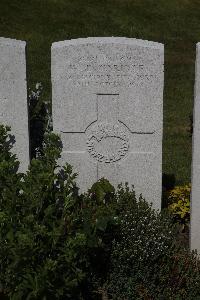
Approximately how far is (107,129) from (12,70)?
42.1 inches

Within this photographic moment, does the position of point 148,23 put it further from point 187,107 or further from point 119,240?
point 119,240

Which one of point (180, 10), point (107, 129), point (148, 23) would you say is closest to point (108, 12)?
point (148, 23)

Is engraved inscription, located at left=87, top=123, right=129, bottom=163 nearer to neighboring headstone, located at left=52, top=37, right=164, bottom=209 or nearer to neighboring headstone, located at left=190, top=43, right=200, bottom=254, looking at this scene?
neighboring headstone, located at left=52, top=37, right=164, bottom=209

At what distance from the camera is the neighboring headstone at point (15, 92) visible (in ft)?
16.7

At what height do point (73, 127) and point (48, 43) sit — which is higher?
point (48, 43)

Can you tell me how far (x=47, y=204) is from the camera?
14.7ft

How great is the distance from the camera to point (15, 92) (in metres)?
5.19

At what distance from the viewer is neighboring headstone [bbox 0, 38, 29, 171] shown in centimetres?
508

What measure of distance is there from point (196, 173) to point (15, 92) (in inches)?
74.7

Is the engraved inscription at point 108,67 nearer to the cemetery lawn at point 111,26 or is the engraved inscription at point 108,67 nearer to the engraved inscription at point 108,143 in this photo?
the engraved inscription at point 108,143

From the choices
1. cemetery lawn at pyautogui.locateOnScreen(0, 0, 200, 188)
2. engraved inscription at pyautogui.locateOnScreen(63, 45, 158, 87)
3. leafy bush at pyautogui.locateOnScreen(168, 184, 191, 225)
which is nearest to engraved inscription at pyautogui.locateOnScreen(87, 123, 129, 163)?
engraved inscription at pyautogui.locateOnScreen(63, 45, 158, 87)

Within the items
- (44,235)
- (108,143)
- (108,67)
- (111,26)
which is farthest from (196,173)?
(111,26)

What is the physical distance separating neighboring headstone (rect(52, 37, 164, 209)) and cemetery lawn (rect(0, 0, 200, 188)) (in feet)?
18.7

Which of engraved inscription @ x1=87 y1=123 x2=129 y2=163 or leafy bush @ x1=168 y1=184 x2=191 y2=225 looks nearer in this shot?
engraved inscription @ x1=87 y1=123 x2=129 y2=163
